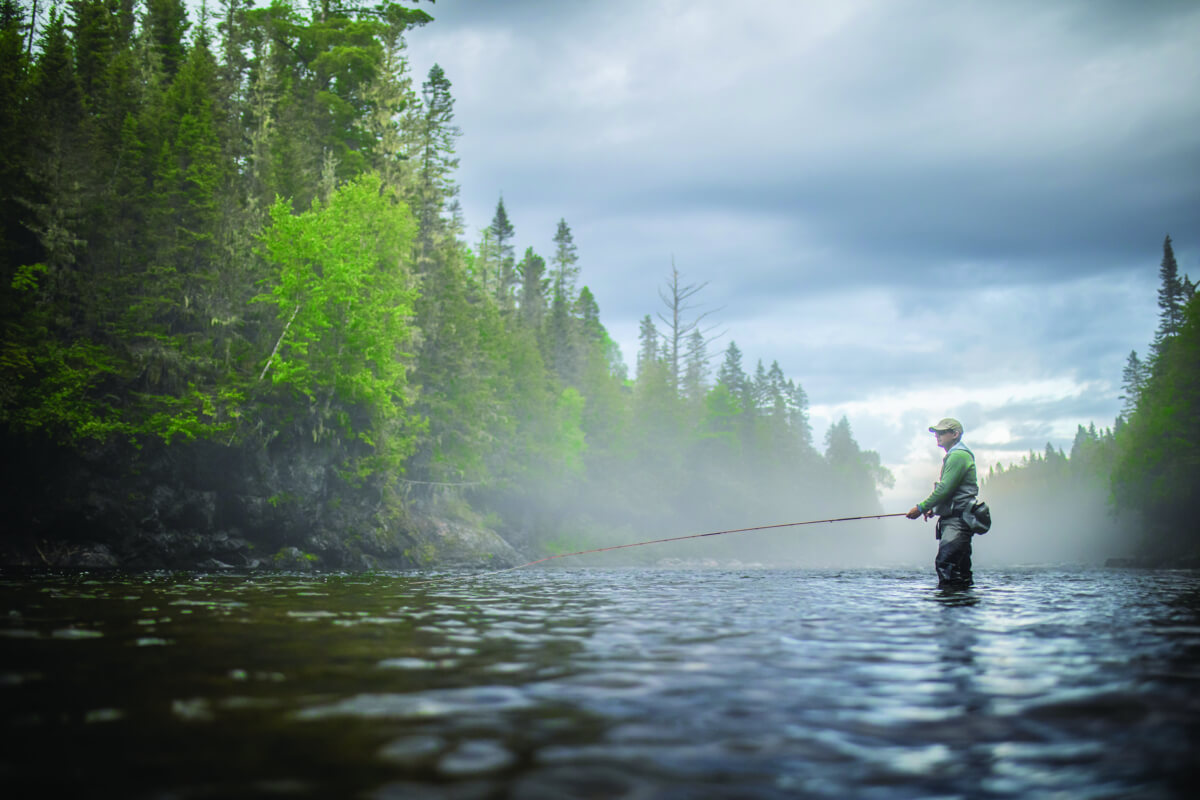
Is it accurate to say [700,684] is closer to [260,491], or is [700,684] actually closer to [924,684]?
[924,684]

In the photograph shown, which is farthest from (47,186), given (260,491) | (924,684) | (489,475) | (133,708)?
(924,684)

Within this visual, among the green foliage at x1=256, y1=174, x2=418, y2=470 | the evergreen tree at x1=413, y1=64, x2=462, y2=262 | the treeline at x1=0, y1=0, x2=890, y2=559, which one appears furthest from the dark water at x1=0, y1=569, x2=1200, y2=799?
the evergreen tree at x1=413, y1=64, x2=462, y2=262

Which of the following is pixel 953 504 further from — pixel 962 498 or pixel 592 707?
pixel 592 707

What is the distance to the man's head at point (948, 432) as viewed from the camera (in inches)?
515

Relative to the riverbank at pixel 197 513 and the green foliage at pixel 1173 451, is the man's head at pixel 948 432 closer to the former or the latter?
the riverbank at pixel 197 513

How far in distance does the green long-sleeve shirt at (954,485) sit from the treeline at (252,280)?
22.4 metres

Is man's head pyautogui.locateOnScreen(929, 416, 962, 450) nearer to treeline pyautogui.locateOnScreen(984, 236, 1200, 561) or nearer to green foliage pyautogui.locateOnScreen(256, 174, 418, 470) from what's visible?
green foliage pyautogui.locateOnScreen(256, 174, 418, 470)

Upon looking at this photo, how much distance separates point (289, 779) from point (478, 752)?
30.2 inches

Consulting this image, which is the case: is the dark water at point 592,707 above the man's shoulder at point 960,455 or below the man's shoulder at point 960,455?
below

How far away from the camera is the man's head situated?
13.1m

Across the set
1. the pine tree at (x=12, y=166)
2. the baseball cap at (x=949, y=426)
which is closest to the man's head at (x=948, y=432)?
the baseball cap at (x=949, y=426)

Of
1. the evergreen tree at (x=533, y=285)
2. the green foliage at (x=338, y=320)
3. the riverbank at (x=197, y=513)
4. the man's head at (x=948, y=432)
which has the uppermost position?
the evergreen tree at (x=533, y=285)

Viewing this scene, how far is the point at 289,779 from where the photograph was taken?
2.69 meters

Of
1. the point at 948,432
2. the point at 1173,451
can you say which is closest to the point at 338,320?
the point at 948,432
